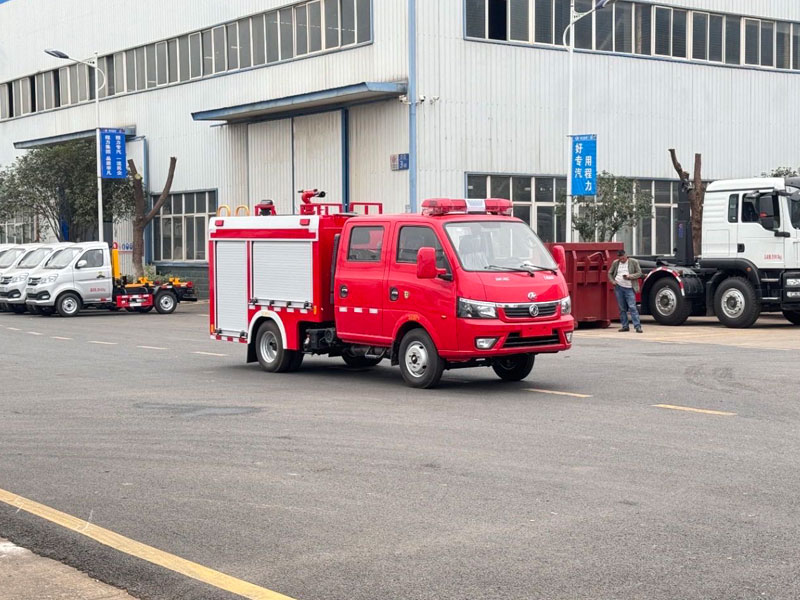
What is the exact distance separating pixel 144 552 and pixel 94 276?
2871 centimetres

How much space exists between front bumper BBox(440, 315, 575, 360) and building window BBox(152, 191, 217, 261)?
31265 millimetres

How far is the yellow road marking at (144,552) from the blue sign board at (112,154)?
125 feet

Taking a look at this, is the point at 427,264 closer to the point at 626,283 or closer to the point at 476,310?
the point at 476,310

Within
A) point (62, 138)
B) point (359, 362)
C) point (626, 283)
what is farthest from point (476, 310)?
point (62, 138)

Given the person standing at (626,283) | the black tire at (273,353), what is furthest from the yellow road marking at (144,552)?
the person standing at (626,283)

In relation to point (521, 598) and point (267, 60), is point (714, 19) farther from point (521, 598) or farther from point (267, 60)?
point (521, 598)

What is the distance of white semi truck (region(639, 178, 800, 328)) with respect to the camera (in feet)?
81.7

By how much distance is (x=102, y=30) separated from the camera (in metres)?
49.8

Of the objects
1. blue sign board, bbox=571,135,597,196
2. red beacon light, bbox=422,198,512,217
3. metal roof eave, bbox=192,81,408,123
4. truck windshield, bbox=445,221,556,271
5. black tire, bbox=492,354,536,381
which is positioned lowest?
black tire, bbox=492,354,536,381

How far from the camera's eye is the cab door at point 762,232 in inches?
982

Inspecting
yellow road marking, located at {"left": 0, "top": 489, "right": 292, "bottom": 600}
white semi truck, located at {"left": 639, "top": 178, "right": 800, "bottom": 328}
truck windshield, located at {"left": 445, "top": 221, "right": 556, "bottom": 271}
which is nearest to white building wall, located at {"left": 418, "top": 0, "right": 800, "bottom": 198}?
white semi truck, located at {"left": 639, "top": 178, "right": 800, "bottom": 328}

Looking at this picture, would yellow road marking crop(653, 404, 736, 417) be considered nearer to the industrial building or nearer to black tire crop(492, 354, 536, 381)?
black tire crop(492, 354, 536, 381)

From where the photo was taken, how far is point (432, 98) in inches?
1367

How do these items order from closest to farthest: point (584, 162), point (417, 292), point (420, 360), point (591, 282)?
point (417, 292) → point (420, 360) → point (591, 282) → point (584, 162)
